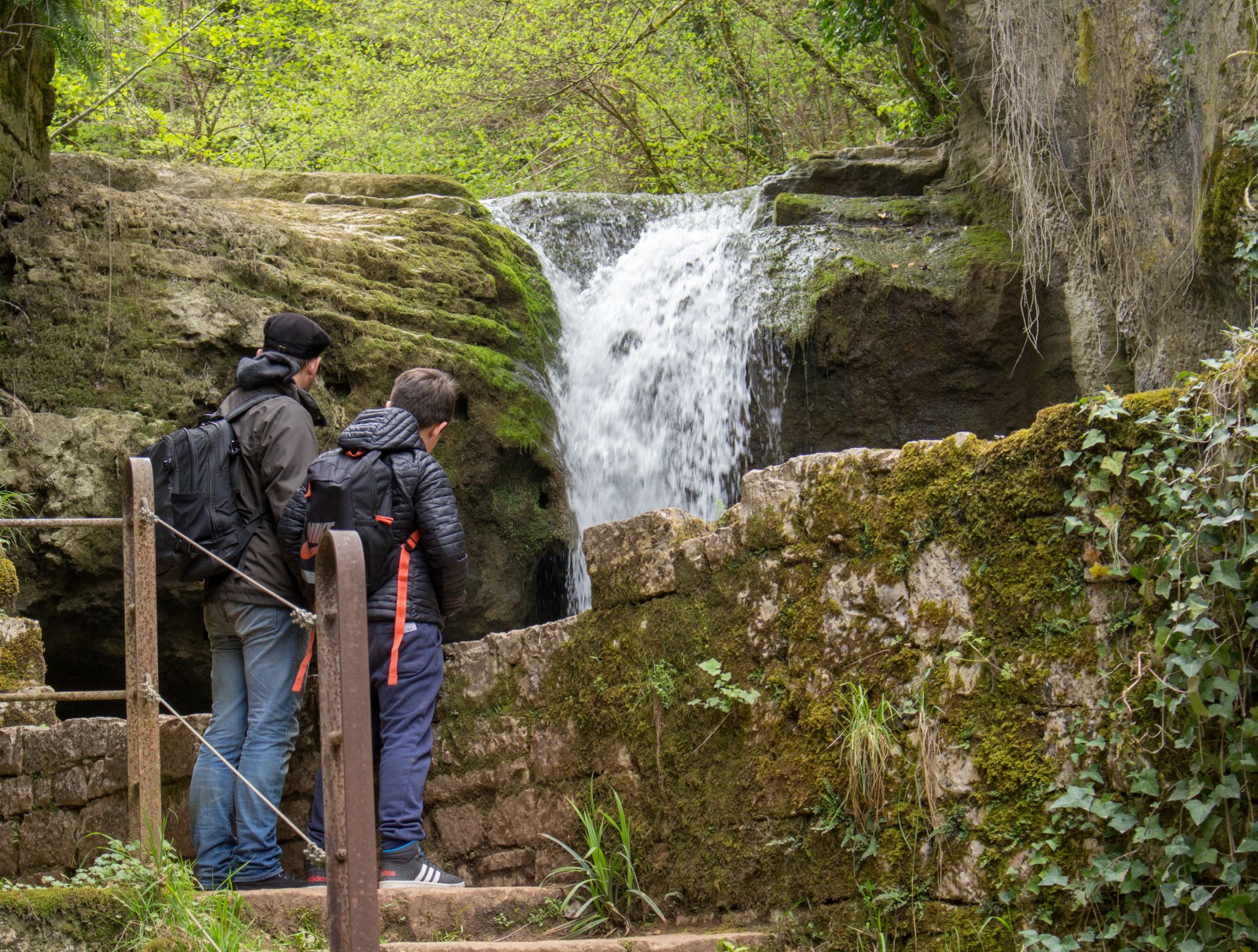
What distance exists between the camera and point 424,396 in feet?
14.5

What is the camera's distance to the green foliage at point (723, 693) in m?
3.84

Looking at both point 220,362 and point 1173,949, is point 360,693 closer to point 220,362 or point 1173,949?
point 1173,949

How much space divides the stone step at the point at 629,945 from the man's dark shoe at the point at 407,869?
39cm

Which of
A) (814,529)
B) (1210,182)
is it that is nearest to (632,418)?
(1210,182)

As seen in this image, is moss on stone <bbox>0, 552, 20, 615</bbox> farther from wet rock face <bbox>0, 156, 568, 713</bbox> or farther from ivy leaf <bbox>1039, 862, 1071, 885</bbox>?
ivy leaf <bbox>1039, 862, 1071, 885</bbox>

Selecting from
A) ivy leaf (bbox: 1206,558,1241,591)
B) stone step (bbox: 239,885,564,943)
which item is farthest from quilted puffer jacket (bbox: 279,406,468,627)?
ivy leaf (bbox: 1206,558,1241,591)

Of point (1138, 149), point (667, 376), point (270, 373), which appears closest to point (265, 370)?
point (270, 373)

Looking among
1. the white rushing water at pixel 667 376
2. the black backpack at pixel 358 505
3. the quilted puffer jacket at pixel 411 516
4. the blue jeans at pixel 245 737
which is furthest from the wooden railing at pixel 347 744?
the white rushing water at pixel 667 376

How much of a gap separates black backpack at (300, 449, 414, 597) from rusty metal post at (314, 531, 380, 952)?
5.06 feet

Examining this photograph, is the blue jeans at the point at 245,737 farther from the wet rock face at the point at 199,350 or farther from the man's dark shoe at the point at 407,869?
the wet rock face at the point at 199,350

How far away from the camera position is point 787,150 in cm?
1582

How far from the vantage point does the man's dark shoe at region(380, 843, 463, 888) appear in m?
3.98

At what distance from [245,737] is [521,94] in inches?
437

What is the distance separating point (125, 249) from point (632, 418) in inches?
139
